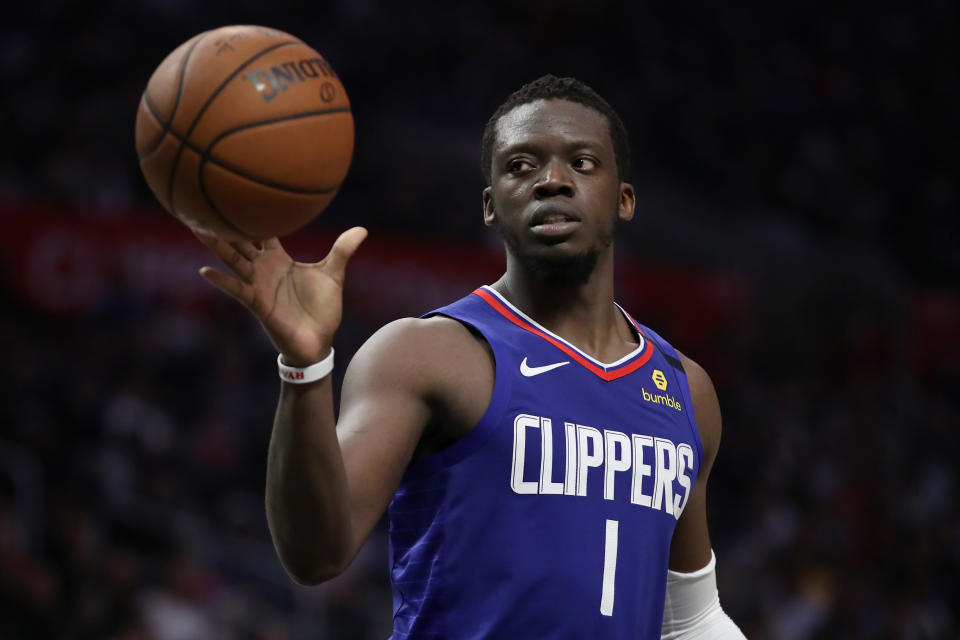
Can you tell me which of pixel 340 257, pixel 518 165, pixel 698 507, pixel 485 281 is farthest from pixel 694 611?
pixel 485 281

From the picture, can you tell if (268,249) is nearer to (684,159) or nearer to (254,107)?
(254,107)

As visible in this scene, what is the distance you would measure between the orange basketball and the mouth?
0.68m

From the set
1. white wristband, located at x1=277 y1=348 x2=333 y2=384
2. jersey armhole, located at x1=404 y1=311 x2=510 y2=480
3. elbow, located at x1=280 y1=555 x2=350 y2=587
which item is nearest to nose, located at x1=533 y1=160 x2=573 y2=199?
jersey armhole, located at x1=404 y1=311 x2=510 y2=480

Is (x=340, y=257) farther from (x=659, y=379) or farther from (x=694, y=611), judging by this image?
(x=694, y=611)

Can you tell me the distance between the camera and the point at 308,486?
2137 millimetres

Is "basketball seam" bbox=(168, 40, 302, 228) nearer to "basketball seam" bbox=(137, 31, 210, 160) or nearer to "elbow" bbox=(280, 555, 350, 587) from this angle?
"basketball seam" bbox=(137, 31, 210, 160)

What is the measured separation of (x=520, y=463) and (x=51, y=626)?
4.50 meters

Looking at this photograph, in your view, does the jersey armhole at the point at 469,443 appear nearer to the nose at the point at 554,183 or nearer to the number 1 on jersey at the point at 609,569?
the number 1 on jersey at the point at 609,569

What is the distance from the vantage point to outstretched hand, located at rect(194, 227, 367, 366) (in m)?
2.11

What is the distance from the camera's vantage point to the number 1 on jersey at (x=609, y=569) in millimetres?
2654

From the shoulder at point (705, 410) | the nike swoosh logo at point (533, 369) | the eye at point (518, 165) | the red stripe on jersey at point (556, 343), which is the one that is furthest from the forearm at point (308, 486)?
the shoulder at point (705, 410)

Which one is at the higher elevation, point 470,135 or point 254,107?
point 254,107

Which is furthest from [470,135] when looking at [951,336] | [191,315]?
[951,336]

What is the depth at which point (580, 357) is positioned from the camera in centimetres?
290
